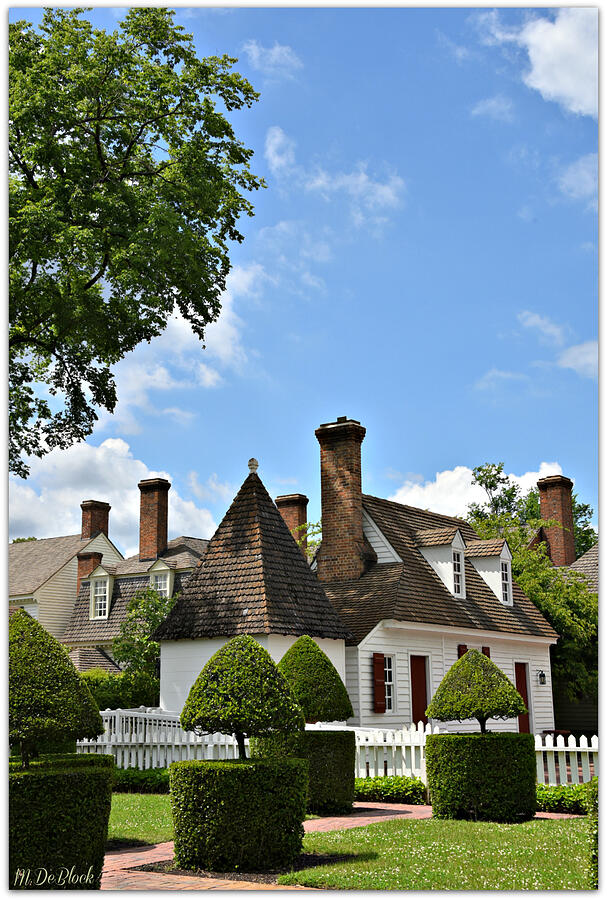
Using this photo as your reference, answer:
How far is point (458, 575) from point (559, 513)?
11.6m

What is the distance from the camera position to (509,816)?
11.2m

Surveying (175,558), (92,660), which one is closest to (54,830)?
(92,660)

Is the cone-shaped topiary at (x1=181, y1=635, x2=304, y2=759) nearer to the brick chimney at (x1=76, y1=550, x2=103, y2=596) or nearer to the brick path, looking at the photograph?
the brick path

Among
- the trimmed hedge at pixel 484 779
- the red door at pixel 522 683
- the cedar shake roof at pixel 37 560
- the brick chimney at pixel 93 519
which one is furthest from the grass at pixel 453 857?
the brick chimney at pixel 93 519

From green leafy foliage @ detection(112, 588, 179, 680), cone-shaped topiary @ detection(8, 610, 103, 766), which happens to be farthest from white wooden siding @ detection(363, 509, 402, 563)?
cone-shaped topiary @ detection(8, 610, 103, 766)

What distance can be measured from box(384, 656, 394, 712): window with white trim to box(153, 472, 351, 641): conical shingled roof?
1.80 metres

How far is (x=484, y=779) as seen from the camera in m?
11.3

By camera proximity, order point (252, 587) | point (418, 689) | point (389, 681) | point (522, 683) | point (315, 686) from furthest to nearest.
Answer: point (522, 683) < point (418, 689) < point (389, 681) < point (252, 587) < point (315, 686)

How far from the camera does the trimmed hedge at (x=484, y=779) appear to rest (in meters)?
11.3

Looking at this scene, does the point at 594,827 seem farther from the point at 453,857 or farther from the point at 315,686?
the point at 315,686

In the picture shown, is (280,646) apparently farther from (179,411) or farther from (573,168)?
(573,168)

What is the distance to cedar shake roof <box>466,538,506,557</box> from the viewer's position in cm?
2509

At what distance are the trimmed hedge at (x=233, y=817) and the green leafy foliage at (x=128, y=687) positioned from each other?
15.9 meters

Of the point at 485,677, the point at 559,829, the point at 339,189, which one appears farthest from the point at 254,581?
the point at 339,189
